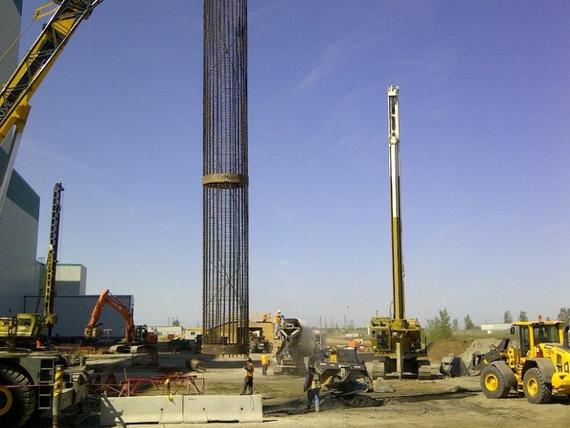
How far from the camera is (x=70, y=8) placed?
21438mm

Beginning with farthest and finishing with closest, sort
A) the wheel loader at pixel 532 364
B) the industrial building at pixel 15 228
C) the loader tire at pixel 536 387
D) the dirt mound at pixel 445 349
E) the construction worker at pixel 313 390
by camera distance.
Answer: the dirt mound at pixel 445 349, the industrial building at pixel 15 228, the loader tire at pixel 536 387, the wheel loader at pixel 532 364, the construction worker at pixel 313 390

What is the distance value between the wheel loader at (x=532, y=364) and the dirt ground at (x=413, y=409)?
0.46 m

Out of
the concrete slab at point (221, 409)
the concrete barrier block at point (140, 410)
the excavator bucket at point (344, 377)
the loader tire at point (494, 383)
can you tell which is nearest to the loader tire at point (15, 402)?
the concrete barrier block at point (140, 410)

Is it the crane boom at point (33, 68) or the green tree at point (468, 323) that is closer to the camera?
the crane boom at point (33, 68)

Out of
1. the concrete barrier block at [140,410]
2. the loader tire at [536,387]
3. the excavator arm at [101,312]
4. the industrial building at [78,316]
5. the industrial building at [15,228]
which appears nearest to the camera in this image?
the concrete barrier block at [140,410]

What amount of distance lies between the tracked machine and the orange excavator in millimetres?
18034

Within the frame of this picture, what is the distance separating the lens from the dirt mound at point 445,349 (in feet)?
148

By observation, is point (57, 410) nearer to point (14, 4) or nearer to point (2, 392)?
point (2, 392)

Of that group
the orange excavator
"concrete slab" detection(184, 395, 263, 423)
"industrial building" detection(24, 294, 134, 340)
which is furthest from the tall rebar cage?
"industrial building" detection(24, 294, 134, 340)

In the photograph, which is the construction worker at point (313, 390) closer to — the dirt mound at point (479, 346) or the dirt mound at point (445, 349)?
the dirt mound at point (479, 346)

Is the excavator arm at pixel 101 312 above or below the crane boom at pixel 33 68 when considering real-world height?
below

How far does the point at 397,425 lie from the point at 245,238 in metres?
22.2

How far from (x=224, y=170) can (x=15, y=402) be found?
22.5 metres

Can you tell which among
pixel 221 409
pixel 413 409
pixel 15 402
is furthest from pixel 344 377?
pixel 15 402
